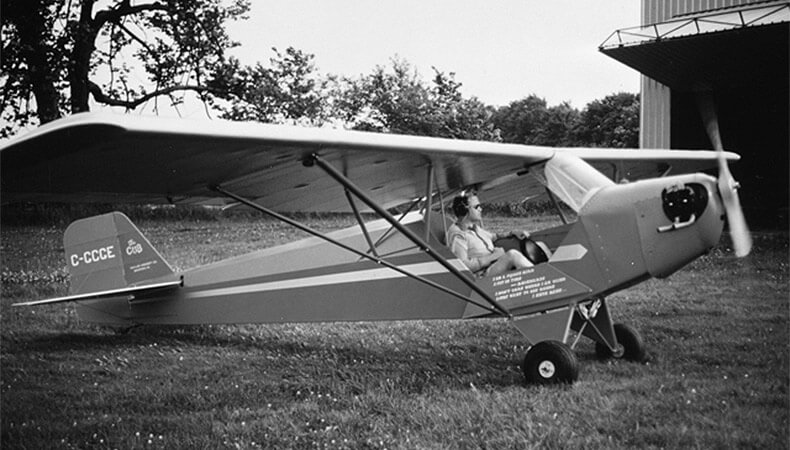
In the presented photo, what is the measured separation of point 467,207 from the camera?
5949mm

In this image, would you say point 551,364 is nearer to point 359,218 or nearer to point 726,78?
point 359,218

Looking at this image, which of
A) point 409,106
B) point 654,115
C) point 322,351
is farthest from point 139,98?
point 654,115

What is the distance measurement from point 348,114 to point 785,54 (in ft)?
21.0

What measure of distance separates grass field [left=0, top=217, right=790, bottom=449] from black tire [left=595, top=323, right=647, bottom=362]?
14 cm

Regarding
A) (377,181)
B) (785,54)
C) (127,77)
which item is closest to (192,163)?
(377,181)

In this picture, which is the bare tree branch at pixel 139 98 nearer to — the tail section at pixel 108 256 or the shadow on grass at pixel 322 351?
the tail section at pixel 108 256

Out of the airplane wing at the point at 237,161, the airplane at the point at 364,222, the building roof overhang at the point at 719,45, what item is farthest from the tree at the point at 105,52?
the building roof overhang at the point at 719,45

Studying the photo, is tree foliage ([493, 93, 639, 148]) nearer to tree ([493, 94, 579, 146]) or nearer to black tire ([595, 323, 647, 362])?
tree ([493, 94, 579, 146])

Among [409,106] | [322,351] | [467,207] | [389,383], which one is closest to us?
[389,383]

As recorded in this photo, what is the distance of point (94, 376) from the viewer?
5.84m

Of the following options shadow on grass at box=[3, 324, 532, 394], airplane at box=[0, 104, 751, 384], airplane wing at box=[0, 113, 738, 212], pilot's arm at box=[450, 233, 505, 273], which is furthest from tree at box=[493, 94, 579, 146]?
pilot's arm at box=[450, 233, 505, 273]

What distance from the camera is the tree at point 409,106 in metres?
11.6

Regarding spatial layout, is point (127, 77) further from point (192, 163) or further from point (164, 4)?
point (192, 163)

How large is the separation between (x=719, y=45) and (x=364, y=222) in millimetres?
5875
